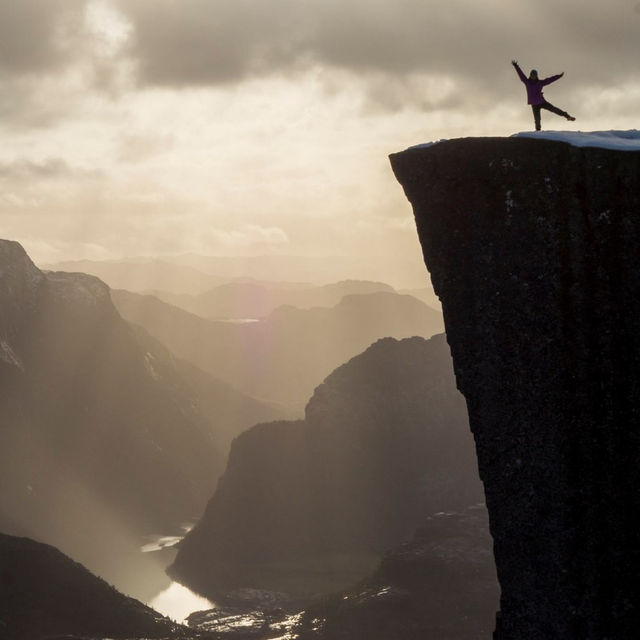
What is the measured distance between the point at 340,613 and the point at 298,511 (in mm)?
51272

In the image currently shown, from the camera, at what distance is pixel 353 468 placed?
133 meters

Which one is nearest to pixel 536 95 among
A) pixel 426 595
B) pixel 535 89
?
pixel 535 89

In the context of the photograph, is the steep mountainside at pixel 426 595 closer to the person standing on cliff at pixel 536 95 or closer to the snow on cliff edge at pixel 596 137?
the person standing on cliff at pixel 536 95

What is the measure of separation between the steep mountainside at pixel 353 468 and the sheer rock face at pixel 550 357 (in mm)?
112469

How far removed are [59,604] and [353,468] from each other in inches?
2648

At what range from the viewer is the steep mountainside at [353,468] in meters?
127

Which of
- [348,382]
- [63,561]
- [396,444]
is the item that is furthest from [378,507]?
[63,561]

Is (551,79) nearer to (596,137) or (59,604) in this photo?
(596,137)

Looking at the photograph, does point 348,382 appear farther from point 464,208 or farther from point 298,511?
point 464,208

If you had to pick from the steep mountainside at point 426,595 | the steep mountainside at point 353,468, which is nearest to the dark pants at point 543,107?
the steep mountainside at point 426,595

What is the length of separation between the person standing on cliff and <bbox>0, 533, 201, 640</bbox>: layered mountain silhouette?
5664 centimetres

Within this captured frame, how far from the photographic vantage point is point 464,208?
50.2 ft

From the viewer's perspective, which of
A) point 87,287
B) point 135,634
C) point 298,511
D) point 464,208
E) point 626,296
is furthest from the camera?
point 87,287

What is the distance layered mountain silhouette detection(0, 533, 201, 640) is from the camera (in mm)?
66688
